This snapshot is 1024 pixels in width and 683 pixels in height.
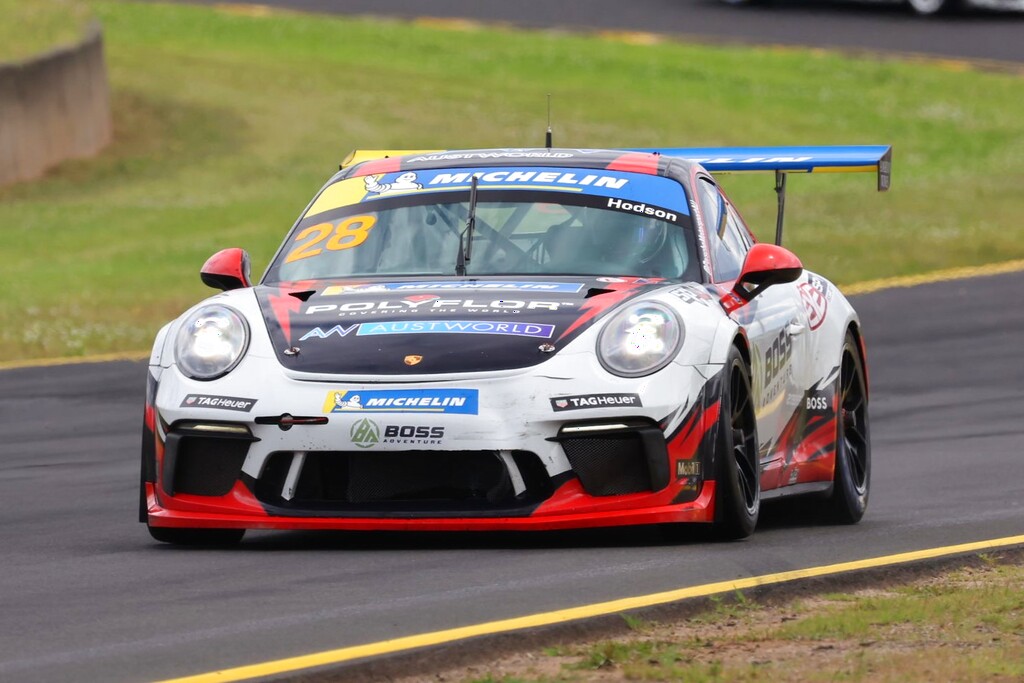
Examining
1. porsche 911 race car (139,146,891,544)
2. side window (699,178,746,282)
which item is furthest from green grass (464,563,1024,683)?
side window (699,178,746,282)

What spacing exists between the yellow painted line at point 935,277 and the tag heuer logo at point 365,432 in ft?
40.8

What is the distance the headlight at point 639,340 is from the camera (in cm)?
676

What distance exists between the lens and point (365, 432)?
21.8 ft

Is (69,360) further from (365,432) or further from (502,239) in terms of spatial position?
(365,432)

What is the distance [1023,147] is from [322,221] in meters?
23.3

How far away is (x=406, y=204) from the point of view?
316 inches

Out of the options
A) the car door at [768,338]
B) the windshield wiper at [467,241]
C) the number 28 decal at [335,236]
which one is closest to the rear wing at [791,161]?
the car door at [768,338]

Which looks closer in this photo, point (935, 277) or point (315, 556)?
point (315, 556)

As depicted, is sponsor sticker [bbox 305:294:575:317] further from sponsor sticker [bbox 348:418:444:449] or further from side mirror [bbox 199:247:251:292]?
side mirror [bbox 199:247:251:292]

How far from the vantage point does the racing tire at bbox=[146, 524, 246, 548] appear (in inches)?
280

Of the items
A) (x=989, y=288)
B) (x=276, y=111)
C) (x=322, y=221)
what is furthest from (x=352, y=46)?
(x=322, y=221)

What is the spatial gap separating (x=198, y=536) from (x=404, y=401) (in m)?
0.97

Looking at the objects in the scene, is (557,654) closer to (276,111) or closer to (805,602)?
(805,602)

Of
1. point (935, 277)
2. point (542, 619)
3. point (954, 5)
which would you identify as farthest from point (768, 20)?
point (542, 619)
